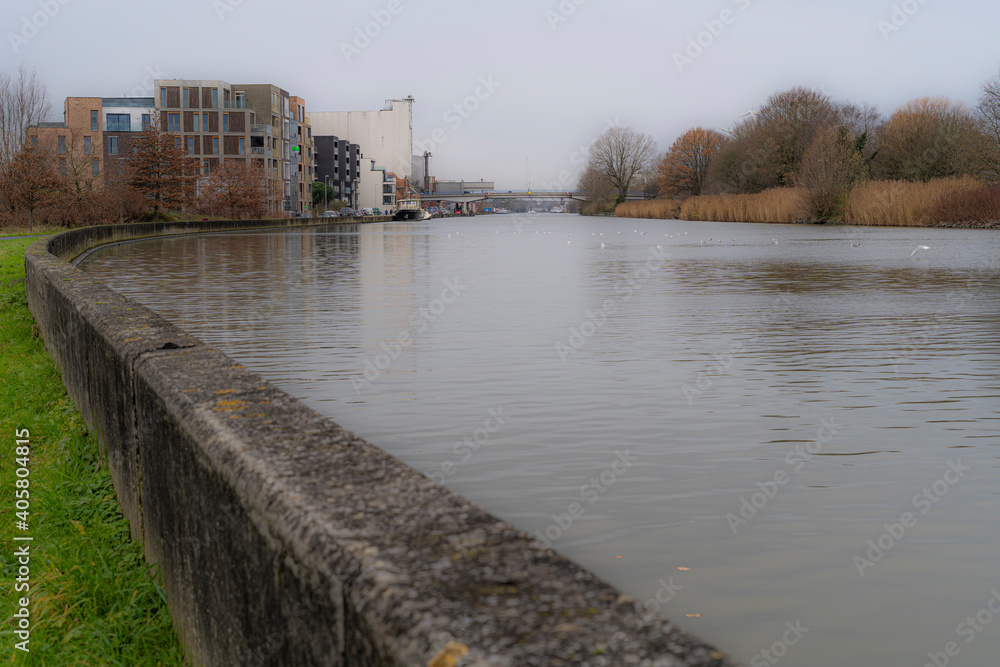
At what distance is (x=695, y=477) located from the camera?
629 cm

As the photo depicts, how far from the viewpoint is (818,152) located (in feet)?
224

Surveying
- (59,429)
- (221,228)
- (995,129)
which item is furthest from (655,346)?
(995,129)

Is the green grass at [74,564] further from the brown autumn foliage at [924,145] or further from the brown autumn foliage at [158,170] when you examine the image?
the brown autumn foliage at [924,145]

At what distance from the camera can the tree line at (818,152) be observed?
66.6 meters

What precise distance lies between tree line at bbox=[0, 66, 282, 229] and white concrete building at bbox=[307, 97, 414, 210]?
9067cm

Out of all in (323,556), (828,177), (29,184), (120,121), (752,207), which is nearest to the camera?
(323,556)

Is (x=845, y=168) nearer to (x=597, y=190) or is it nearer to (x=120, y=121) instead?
(x=120, y=121)

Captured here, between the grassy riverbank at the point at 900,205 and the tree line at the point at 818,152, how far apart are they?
6.25 feet

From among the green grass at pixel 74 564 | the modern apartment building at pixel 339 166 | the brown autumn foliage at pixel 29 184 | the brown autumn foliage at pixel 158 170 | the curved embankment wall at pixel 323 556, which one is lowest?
the green grass at pixel 74 564

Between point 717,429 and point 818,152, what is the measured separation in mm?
65142

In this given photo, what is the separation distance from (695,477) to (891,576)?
169cm

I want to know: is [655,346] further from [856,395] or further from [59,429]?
[59,429]

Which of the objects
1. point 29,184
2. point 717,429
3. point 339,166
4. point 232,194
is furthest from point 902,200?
point 339,166

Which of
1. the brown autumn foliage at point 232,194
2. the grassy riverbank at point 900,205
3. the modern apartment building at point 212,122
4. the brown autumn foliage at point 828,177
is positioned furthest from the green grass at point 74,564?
the modern apartment building at point 212,122
